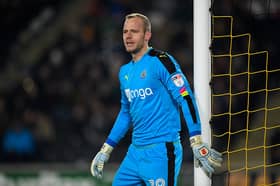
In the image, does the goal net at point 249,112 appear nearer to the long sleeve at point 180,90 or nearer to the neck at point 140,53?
the neck at point 140,53

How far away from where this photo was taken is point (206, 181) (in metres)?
5.38

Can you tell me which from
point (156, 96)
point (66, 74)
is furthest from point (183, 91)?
point (66, 74)

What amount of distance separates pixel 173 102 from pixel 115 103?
6.21 meters

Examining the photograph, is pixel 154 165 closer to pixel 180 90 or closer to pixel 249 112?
pixel 180 90

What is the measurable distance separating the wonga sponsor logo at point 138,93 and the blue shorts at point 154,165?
0.38m

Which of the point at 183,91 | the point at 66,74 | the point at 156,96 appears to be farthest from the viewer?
the point at 66,74

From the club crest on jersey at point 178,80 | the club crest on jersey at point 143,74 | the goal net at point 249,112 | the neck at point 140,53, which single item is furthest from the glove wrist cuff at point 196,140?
the goal net at point 249,112

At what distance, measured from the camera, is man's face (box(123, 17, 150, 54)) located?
543cm

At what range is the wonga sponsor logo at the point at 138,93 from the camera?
5.34m

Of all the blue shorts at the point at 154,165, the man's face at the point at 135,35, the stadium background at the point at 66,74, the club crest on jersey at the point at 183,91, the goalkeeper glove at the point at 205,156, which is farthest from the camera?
the stadium background at the point at 66,74

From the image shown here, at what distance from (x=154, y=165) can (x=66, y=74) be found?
7.19m

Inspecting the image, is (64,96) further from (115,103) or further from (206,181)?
(206,181)

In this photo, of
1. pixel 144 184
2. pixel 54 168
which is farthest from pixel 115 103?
pixel 144 184

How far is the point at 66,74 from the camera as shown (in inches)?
484
